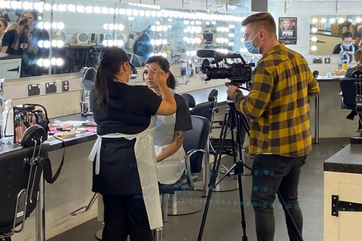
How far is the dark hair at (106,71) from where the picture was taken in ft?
8.05

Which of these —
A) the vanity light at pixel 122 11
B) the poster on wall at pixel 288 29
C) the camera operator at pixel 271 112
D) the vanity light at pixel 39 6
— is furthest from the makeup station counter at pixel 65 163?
the poster on wall at pixel 288 29

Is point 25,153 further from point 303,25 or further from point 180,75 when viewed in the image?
point 303,25

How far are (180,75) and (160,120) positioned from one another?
8.81ft

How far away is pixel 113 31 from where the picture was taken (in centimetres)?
465

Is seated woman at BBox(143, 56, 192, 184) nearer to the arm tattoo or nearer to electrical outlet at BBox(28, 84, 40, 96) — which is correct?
the arm tattoo

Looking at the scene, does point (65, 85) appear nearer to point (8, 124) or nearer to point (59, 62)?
point (59, 62)

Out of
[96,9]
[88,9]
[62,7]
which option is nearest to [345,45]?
[96,9]

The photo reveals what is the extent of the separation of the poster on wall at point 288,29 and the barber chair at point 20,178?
6683mm

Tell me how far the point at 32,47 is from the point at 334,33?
5.84m

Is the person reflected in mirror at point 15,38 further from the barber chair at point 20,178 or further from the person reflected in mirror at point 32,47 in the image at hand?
the barber chair at point 20,178

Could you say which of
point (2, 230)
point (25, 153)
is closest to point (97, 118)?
point (25, 153)

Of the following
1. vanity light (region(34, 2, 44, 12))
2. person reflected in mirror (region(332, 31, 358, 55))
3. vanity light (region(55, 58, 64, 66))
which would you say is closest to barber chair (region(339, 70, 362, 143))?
person reflected in mirror (region(332, 31, 358, 55))

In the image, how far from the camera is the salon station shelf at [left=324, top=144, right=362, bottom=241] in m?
1.78

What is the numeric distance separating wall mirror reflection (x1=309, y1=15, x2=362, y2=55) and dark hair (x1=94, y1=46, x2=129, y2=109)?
636cm
